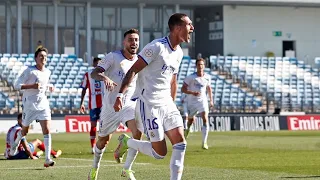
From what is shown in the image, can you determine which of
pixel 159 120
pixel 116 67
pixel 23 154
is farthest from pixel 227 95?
pixel 159 120

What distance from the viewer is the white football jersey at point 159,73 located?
11789mm

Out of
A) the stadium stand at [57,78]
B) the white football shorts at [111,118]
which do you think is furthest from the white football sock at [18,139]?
the stadium stand at [57,78]

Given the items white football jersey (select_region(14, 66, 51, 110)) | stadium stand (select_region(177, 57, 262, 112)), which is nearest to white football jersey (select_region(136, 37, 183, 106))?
white football jersey (select_region(14, 66, 51, 110))

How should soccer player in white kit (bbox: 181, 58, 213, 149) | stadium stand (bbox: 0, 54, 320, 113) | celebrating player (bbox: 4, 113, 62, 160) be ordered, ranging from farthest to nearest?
stadium stand (bbox: 0, 54, 320, 113) → soccer player in white kit (bbox: 181, 58, 213, 149) → celebrating player (bbox: 4, 113, 62, 160)

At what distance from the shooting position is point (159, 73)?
1189 cm

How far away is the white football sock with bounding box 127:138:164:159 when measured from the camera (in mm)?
11867

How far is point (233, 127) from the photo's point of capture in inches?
1585

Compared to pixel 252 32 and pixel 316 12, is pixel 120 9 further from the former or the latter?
pixel 316 12

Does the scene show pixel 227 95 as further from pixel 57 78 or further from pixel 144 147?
pixel 144 147

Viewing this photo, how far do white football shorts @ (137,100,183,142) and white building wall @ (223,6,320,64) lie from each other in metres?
43.1

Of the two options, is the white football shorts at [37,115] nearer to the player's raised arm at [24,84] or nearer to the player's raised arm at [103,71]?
the player's raised arm at [24,84]

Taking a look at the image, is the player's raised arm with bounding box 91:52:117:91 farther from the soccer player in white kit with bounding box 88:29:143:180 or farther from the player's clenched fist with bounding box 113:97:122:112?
the player's clenched fist with bounding box 113:97:122:112

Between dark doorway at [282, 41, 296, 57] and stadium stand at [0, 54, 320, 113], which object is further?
dark doorway at [282, 41, 296, 57]

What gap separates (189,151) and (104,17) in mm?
33932
